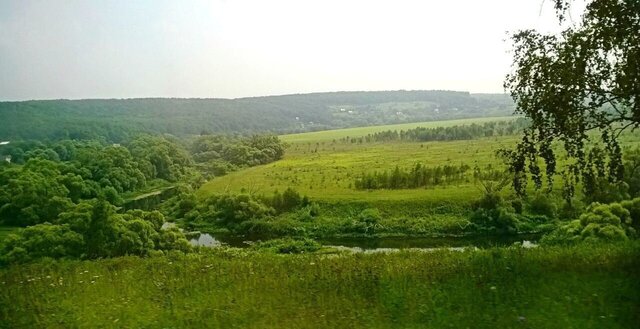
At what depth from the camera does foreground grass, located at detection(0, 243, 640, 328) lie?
9430mm

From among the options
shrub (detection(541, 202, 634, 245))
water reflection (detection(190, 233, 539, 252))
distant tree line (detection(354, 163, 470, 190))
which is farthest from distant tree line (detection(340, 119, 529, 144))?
shrub (detection(541, 202, 634, 245))

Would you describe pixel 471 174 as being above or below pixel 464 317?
below

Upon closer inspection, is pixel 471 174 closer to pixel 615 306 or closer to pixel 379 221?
pixel 379 221

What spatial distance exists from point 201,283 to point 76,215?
2953 cm

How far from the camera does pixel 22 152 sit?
367ft

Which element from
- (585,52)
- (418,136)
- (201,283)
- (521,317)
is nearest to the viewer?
(521,317)

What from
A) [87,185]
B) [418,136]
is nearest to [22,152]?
[87,185]

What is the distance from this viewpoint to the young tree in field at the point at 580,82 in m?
12.0

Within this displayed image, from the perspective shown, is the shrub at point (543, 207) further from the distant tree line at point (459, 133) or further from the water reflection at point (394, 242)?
the distant tree line at point (459, 133)

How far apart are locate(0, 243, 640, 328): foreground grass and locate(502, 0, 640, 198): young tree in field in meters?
2.90

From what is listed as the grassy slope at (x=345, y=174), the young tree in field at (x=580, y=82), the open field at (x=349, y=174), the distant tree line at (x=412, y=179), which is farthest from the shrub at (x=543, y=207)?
the young tree in field at (x=580, y=82)

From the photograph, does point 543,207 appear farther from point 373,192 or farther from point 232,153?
point 232,153

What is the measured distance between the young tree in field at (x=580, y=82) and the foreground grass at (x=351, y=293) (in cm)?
290

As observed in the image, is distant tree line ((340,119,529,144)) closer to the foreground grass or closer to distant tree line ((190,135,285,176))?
distant tree line ((190,135,285,176))
